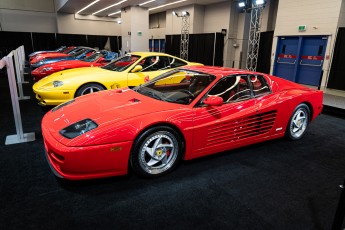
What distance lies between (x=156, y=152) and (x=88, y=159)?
735 mm

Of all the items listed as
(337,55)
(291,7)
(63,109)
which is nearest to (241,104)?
(63,109)

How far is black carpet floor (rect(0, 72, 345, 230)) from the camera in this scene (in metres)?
2.24

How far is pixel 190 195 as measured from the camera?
8.67 feet

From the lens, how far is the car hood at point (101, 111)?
2619 millimetres

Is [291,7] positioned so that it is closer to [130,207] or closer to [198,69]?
[198,69]

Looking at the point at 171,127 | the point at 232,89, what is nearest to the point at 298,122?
the point at 232,89

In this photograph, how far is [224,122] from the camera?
3195 mm

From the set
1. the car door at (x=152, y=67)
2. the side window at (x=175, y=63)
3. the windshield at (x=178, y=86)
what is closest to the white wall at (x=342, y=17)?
the side window at (x=175, y=63)

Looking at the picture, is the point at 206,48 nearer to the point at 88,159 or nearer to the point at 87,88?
the point at 87,88

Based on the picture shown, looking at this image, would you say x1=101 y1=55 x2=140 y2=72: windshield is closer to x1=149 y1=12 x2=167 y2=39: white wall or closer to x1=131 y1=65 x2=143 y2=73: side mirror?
x1=131 y1=65 x2=143 y2=73: side mirror

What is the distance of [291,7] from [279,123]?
886cm

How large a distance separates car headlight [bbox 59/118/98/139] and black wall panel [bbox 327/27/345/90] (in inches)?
383

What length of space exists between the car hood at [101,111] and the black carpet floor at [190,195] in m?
0.59

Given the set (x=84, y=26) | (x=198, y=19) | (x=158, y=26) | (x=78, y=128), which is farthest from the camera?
(x=84, y=26)
